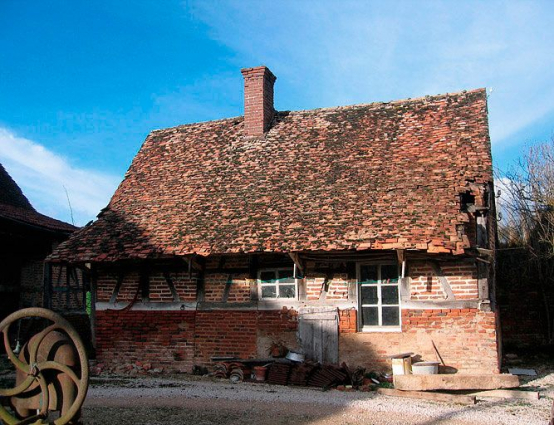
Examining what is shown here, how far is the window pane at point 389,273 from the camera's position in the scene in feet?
38.3

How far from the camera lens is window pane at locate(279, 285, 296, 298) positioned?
12.2 m

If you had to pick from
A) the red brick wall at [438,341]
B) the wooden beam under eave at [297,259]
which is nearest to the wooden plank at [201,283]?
the wooden beam under eave at [297,259]

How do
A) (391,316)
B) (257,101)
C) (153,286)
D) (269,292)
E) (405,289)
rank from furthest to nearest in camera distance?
1. (257,101)
2. (153,286)
3. (269,292)
4. (391,316)
5. (405,289)

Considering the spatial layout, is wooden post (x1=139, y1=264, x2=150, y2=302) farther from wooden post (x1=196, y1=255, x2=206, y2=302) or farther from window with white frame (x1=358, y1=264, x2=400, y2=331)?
window with white frame (x1=358, y1=264, x2=400, y2=331)

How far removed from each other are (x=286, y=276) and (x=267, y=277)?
434mm

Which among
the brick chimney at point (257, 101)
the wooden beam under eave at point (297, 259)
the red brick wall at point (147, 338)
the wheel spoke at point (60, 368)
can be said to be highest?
the brick chimney at point (257, 101)

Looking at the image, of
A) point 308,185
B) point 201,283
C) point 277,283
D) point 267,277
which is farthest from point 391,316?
point 201,283

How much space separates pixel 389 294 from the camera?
11.7 metres

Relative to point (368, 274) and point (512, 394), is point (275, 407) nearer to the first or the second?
point (368, 274)

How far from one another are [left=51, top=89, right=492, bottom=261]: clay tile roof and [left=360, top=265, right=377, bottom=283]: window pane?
108cm

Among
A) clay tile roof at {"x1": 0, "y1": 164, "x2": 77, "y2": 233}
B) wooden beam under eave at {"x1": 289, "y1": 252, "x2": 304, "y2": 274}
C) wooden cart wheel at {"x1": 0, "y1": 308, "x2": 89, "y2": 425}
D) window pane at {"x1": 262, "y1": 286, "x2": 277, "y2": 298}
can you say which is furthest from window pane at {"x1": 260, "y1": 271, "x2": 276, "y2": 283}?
clay tile roof at {"x1": 0, "y1": 164, "x2": 77, "y2": 233}

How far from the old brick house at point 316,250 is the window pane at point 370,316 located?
0.09 ft

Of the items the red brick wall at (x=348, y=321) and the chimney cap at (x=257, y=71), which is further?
the chimney cap at (x=257, y=71)

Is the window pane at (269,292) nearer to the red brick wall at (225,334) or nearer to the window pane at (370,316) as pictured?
the red brick wall at (225,334)
